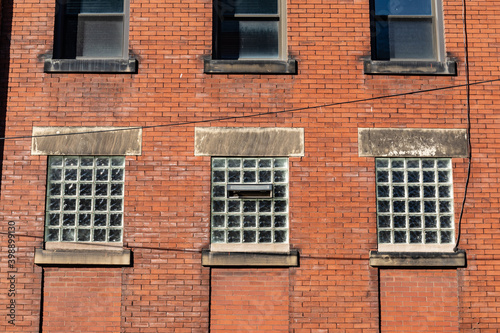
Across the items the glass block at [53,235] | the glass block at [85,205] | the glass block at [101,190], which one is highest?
the glass block at [101,190]

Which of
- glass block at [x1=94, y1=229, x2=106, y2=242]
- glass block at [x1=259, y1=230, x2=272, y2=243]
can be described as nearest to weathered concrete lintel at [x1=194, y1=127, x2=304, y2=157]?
glass block at [x1=259, y1=230, x2=272, y2=243]

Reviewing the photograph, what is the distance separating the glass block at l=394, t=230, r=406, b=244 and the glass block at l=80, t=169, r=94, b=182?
15.0 feet

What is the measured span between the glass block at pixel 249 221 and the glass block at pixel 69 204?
8.33ft

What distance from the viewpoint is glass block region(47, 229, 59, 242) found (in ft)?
27.0

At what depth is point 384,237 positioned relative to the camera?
8250mm

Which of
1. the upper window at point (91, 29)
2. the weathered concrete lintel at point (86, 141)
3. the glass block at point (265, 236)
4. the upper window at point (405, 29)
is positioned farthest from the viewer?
the upper window at point (405, 29)

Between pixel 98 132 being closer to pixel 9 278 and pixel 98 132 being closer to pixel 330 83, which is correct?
pixel 9 278

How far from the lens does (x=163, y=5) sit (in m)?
8.67

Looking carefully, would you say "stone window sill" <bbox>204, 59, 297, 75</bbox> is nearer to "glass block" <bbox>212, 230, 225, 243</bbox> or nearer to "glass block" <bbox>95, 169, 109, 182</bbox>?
"glass block" <bbox>95, 169, 109, 182</bbox>

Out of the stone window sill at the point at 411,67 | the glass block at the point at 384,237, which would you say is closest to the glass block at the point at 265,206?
the glass block at the point at 384,237

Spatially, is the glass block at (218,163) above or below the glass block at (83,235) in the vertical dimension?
above

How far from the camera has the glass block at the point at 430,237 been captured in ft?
27.0

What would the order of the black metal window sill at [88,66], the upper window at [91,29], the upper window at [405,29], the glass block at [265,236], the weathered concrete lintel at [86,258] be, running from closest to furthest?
the weathered concrete lintel at [86,258] → the glass block at [265,236] → the black metal window sill at [88,66] → the upper window at [91,29] → the upper window at [405,29]

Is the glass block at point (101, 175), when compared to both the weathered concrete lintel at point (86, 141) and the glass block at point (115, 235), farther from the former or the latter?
the glass block at point (115, 235)
